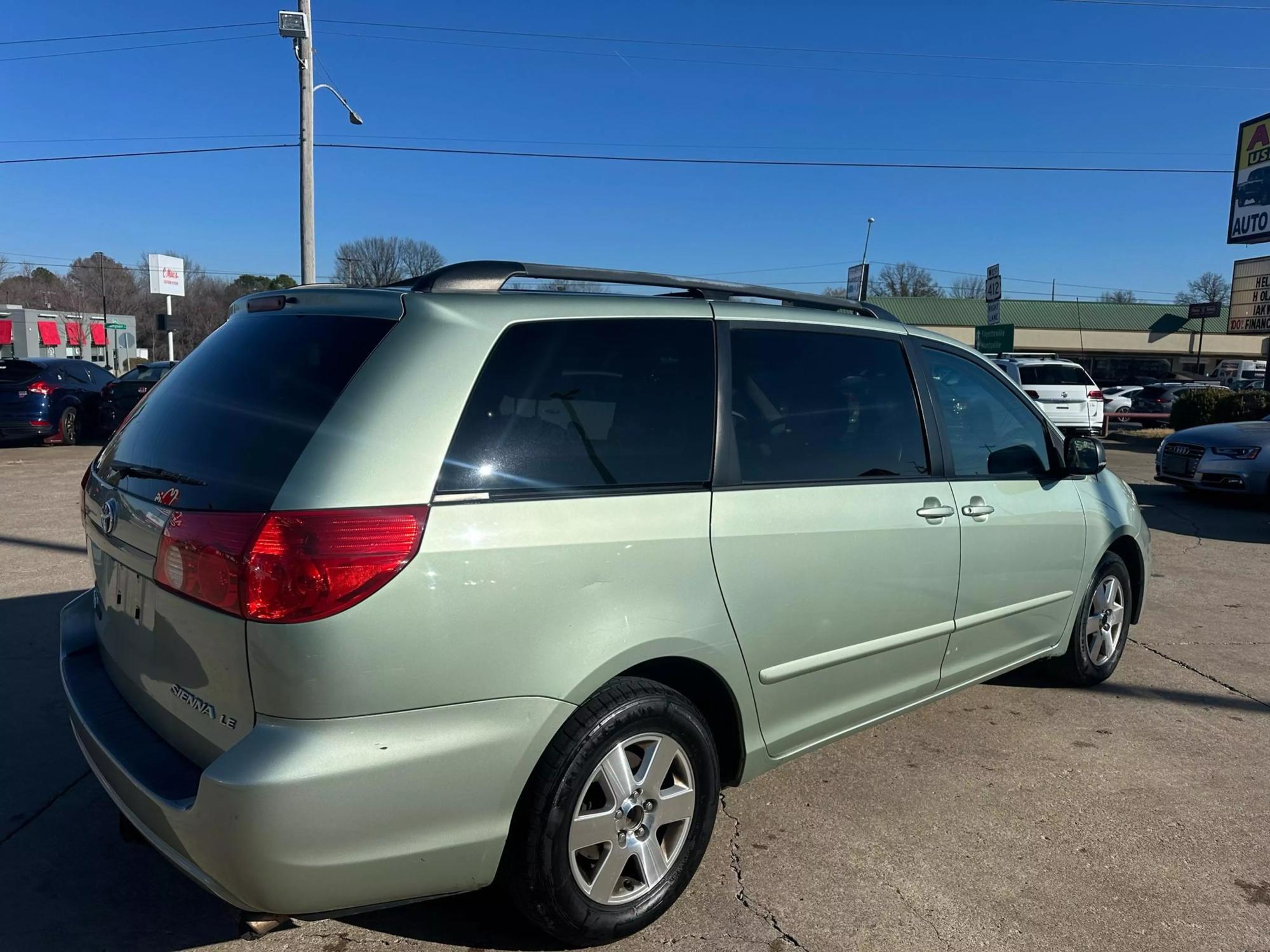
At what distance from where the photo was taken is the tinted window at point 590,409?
2.50m

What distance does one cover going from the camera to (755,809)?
3.66 metres

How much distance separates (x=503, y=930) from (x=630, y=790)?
600 mm

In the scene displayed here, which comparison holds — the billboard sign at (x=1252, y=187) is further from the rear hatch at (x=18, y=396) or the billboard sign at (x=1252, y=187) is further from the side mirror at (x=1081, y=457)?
the rear hatch at (x=18, y=396)

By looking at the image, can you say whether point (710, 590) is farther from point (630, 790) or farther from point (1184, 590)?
point (1184, 590)

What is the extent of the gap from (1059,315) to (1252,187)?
40.9 m

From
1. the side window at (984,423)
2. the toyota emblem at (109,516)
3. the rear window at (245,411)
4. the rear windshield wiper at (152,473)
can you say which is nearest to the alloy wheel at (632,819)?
the rear window at (245,411)

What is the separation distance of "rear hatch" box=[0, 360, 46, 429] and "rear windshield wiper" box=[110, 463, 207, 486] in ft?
50.5

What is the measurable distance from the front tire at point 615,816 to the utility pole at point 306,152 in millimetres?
17991

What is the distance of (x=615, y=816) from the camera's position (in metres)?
2.66

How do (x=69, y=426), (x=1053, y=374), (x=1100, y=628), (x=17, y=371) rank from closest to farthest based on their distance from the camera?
(x=1100, y=628) → (x=17, y=371) → (x=69, y=426) → (x=1053, y=374)

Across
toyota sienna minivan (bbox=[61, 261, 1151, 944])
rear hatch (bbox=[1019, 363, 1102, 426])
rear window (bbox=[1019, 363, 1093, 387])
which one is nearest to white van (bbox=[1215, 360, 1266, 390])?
rear window (bbox=[1019, 363, 1093, 387])

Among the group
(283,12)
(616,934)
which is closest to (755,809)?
(616,934)

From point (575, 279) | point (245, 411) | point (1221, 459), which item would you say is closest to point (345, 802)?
point (245, 411)

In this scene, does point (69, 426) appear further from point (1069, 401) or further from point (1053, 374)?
point (1053, 374)
